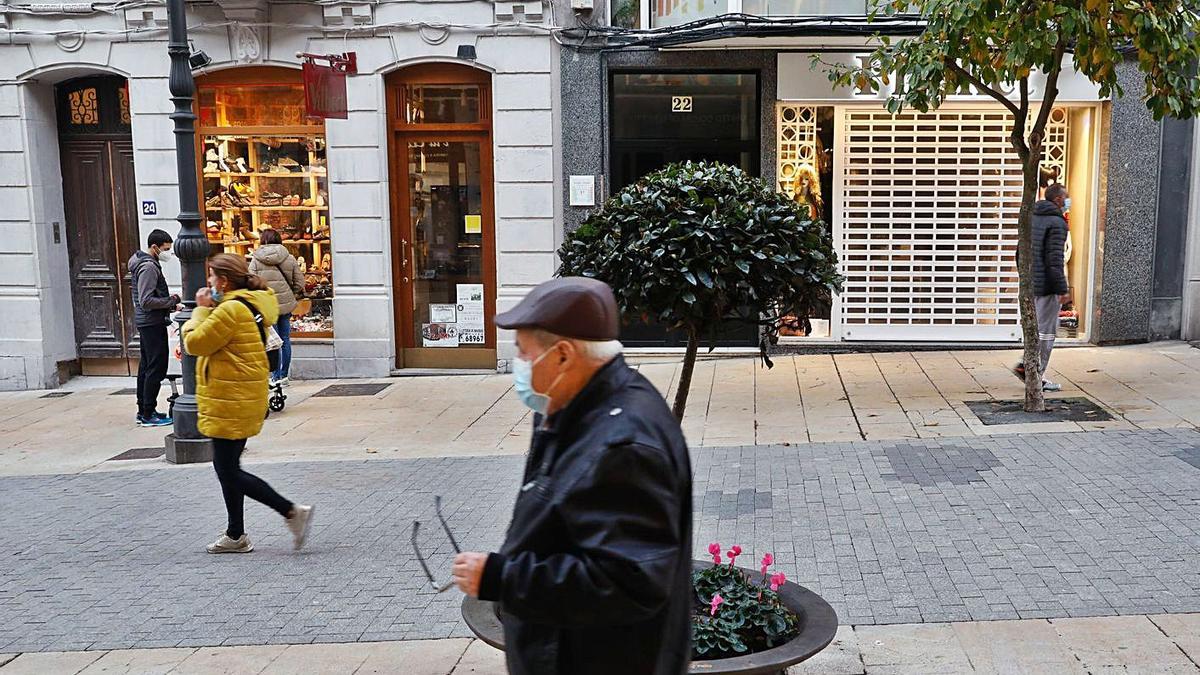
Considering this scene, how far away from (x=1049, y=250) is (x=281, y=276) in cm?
776

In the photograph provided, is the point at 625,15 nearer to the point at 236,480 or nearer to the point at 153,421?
the point at 153,421

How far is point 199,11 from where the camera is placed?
1207 centimetres

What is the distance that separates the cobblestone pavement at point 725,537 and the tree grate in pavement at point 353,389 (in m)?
3.00

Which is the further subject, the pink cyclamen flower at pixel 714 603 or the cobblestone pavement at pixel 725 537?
the cobblestone pavement at pixel 725 537

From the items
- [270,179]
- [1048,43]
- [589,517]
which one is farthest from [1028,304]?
[270,179]

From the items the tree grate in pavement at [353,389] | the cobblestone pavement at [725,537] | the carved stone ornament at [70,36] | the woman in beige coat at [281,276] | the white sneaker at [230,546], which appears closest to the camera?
the cobblestone pavement at [725,537]

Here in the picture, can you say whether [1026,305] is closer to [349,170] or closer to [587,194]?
[587,194]

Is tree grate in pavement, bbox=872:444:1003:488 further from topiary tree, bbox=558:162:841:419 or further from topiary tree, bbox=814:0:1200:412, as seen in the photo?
topiary tree, bbox=558:162:841:419

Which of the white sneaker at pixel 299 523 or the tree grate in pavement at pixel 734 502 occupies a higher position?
the white sneaker at pixel 299 523

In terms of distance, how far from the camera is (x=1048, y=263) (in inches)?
385

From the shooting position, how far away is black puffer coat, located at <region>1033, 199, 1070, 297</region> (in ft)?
32.0

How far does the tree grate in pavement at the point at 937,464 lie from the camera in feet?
23.7

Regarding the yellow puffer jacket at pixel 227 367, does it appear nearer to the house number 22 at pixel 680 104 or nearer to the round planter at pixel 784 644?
the round planter at pixel 784 644

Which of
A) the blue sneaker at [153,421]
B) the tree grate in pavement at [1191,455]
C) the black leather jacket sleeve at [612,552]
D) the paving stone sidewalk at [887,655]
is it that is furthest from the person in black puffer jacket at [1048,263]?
the blue sneaker at [153,421]
